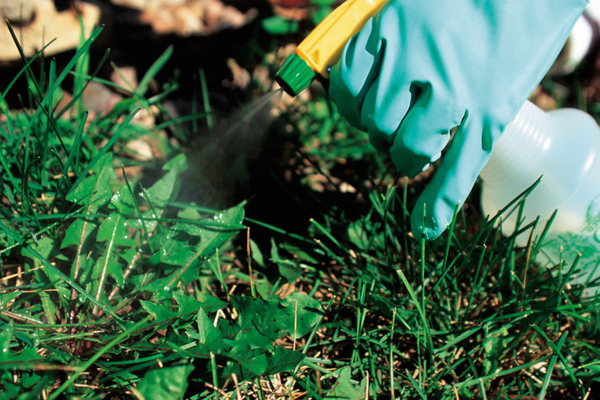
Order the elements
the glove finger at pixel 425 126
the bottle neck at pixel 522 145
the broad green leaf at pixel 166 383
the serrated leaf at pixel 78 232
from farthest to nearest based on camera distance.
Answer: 1. the bottle neck at pixel 522 145
2. the serrated leaf at pixel 78 232
3. the glove finger at pixel 425 126
4. the broad green leaf at pixel 166 383

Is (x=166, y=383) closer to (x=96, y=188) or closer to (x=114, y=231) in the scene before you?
(x=114, y=231)

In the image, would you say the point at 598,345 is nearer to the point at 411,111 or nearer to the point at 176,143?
the point at 411,111

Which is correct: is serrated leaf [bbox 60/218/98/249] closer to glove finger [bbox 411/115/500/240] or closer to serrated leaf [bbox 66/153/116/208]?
serrated leaf [bbox 66/153/116/208]

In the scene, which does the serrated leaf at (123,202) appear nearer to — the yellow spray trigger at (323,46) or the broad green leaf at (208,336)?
the broad green leaf at (208,336)

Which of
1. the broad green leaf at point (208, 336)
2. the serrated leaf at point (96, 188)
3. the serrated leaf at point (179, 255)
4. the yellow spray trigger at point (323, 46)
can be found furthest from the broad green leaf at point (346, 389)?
the serrated leaf at point (96, 188)

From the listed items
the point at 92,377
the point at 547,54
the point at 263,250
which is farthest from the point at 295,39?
the point at 92,377

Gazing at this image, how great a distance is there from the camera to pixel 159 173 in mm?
1705

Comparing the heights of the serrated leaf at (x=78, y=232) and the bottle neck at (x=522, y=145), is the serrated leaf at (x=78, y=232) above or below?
below

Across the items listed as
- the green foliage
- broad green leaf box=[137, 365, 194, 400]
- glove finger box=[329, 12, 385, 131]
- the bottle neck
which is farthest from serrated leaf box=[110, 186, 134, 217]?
the bottle neck

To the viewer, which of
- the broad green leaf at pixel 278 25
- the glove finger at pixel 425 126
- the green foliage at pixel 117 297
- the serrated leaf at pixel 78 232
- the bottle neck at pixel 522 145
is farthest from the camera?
the broad green leaf at pixel 278 25

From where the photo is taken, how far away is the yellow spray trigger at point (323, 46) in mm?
1188

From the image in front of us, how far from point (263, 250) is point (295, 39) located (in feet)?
4.34

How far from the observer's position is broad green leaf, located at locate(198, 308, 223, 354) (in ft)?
3.55

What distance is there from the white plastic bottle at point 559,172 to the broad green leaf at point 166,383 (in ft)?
3.68
